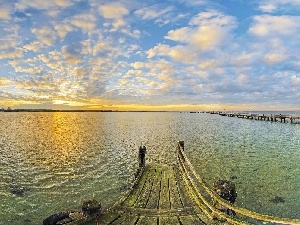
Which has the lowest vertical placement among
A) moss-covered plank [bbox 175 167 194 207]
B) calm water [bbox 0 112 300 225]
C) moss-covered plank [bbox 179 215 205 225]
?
calm water [bbox 0 112 300 225]

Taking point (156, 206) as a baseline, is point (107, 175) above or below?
below

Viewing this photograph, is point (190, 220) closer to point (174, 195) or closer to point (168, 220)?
point (168, 220)

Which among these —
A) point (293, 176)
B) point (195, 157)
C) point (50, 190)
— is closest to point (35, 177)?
point (50, 190)

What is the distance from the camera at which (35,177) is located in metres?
22.7

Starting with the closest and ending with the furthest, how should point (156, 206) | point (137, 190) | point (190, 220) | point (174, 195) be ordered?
point (190, 220) < point (156, 206) < point (174, 195) < point (137, 190)

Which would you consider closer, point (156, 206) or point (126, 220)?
point (126, 220)

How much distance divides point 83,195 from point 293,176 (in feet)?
56.9

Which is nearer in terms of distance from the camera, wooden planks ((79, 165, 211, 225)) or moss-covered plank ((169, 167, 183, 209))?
wooden planks ((79, 165, 211, 225))

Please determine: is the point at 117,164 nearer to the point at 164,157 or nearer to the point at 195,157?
the point at 164,157

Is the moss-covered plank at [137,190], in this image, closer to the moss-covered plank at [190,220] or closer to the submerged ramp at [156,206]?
the submerged ramp at [156,206]

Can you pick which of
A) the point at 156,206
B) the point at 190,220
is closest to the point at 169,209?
the point at 156,206

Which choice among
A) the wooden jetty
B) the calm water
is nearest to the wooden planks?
the wooden jetty

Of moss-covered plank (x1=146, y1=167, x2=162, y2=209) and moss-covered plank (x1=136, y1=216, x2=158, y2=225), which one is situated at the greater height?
moss-covered plank (x1=136, y1=216, x2=158, y2=225)

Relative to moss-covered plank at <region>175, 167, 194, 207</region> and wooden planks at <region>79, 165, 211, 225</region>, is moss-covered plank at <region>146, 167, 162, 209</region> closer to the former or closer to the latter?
wooden planks at <region>79, 165, 211, 225</region>
